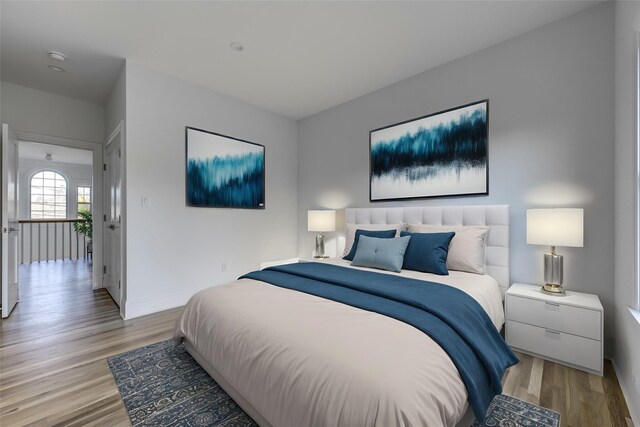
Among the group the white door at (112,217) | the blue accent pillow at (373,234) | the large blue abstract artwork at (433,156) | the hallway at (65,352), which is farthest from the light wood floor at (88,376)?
the large blue abstract artwork at (433,156)

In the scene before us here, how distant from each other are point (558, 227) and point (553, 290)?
49cm

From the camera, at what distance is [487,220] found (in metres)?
2.60

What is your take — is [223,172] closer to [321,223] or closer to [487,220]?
[321,223]

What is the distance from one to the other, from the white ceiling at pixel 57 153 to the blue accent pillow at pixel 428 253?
706cm

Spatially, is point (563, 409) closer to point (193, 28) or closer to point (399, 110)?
point (399, 110)

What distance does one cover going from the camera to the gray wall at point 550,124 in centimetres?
215

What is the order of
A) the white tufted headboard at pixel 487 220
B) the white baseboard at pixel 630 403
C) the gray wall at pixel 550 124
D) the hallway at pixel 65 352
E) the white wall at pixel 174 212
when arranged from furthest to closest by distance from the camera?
the white wall at pixel 174 212 → the white tufted headboard at pixel 487 220 → the gray wall at pixel 550 124 → the hallway at pixel 65 352 → the white baseboard at pixel 630 403

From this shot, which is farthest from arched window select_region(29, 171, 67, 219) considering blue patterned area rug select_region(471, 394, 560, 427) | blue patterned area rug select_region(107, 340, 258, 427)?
blue patterned area rug select_region(471, 394, 560, 427)

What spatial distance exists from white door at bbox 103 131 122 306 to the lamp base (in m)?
4.20

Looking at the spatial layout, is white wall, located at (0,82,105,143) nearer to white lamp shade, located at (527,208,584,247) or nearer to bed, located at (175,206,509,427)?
bed, located at (175,206,509,427)

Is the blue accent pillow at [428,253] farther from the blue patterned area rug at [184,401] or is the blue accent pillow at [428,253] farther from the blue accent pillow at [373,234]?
the blue patterned area rug at [184,401]

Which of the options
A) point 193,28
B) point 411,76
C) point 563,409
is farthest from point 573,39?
point 193,28

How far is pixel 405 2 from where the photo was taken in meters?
2.16

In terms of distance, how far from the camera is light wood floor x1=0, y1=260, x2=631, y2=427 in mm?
1526
